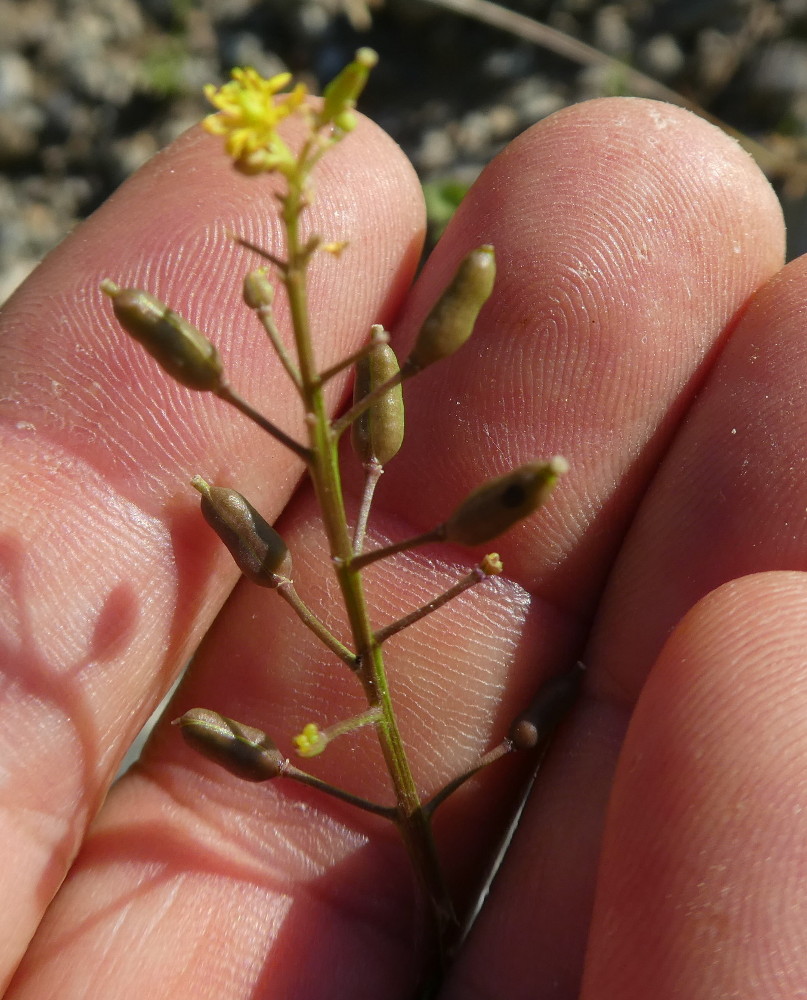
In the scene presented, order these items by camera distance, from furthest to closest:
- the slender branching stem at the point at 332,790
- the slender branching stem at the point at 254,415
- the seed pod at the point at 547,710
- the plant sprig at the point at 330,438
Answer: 1. the seed pod at the point at 547,710
2. the slender branching stem at the point at 332,790
3. the slender branching stem at the point at 254,415
4. the plant sprig at the point at 330,438

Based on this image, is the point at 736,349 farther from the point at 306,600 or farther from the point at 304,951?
the point at 304,951

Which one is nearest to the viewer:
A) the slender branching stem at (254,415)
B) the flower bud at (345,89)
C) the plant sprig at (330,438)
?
the flower bud at (345,89)

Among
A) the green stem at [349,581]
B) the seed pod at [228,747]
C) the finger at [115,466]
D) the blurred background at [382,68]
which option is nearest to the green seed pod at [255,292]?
the green stem at [349,581]

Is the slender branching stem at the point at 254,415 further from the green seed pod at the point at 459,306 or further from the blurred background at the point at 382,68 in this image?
the blurred background at the point at 382,68

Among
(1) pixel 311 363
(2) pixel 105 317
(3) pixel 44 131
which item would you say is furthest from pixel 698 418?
→ (3) pixel 44 131

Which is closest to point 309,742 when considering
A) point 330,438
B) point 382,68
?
point 330,438

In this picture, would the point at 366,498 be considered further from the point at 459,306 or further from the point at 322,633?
the point at 459,306
